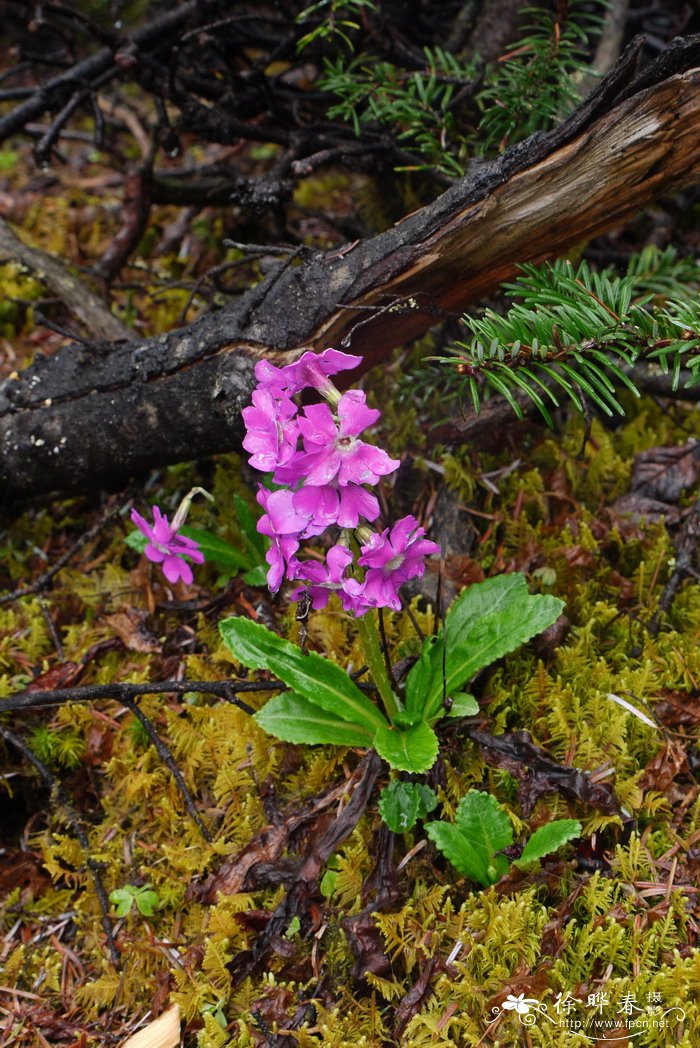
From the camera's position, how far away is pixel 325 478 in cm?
182

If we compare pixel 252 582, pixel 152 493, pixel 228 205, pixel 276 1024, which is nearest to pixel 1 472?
pixel 152 493

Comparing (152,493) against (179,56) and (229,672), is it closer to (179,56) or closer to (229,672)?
(229,672)

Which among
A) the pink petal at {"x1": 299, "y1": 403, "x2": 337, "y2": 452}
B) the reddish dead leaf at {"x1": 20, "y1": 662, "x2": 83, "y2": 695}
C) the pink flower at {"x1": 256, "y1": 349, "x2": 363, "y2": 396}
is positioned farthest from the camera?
the reddish dead leaf at {"x1": 20, "y1": 662, "x2": 83, "y2": 695}

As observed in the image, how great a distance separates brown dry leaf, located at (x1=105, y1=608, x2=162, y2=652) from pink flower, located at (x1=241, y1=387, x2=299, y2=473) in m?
1.32

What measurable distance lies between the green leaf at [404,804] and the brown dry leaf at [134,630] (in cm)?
111

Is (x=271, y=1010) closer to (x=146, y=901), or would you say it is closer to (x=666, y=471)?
(x=146, y=901)

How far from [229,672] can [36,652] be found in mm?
802

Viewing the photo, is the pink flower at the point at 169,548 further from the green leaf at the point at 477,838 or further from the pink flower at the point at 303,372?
the green leaf at the point at 477,838

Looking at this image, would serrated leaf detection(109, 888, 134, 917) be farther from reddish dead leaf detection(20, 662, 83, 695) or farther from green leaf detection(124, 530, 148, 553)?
green leaf detection(124, 530, 148, 553)

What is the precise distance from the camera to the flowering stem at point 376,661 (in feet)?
7.13

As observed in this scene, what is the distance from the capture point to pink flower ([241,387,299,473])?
1854mm

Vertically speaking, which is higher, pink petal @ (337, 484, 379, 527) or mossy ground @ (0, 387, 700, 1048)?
pink petal @ (337, 484, 379, 527)

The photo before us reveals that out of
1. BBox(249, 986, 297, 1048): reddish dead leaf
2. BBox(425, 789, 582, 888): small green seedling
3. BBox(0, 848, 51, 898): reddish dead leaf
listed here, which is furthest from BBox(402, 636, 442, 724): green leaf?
BBox(0, 848, 51, 898): reddish dead leaf

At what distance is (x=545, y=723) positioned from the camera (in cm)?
242
